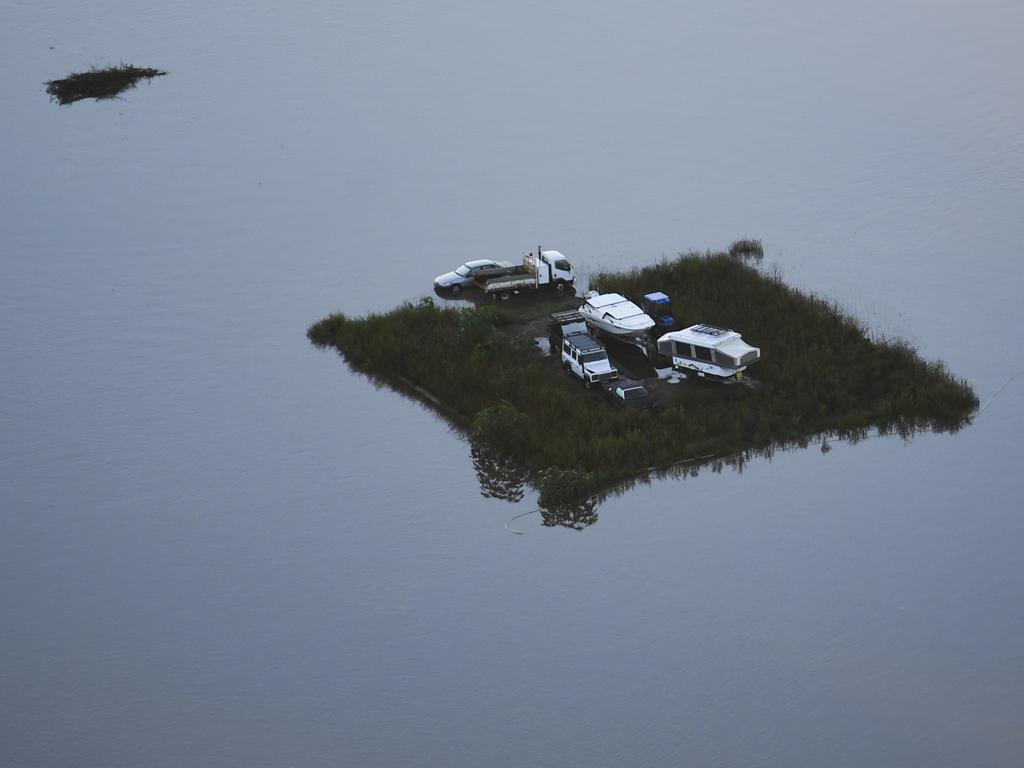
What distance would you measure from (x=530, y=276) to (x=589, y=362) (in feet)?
32.5

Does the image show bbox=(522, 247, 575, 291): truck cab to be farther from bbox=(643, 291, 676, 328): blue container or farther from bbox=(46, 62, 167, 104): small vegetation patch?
bbox=(46, 62, 167, 104): small vegetation patch

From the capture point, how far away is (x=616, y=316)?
5425 cm

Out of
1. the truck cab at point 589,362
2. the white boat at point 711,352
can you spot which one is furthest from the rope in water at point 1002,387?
the truck cab at point 589,362

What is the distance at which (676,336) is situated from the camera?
170ft

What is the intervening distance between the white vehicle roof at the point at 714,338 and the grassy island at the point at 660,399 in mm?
1231

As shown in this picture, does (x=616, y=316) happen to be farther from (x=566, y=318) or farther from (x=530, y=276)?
(x=530, y=276)

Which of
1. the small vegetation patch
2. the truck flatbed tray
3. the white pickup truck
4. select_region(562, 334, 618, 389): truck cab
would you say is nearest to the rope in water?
select_region(562, 334, 618, 389): truck cab

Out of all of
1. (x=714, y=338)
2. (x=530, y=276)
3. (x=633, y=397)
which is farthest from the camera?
(x=530, y=276)

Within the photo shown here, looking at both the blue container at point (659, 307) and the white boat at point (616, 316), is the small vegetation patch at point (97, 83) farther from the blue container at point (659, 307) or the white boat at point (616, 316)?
the blue container at point (659, 307)

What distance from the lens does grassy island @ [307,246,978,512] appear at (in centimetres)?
4719

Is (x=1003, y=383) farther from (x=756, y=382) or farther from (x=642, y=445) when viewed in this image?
(x=642, y=445)

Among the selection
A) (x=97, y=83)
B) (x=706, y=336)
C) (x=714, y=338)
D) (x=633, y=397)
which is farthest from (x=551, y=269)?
(x=97, y=83)

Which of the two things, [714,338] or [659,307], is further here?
[659,307]

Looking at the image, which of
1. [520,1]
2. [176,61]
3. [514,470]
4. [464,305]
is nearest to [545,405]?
[514,470]
